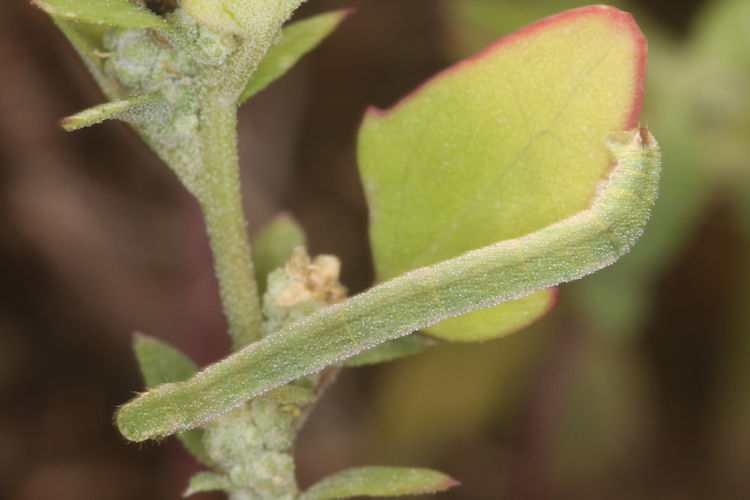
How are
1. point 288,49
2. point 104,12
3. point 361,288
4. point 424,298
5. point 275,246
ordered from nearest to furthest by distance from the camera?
1. point 104,12
2. point 424,298
3. point 288,49
4. point 275,246
5. point 361,288

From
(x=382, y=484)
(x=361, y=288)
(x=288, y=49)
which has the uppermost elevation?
(x=288, y=49)

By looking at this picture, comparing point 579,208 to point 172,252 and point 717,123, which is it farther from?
point 172,252

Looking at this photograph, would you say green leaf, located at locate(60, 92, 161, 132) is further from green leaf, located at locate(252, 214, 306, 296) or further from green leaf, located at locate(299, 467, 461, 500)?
green leaf, located at locate(299, 467, 461, 500)

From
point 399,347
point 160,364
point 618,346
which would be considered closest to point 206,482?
point 160,364

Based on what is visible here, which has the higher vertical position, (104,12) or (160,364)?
(104,12)

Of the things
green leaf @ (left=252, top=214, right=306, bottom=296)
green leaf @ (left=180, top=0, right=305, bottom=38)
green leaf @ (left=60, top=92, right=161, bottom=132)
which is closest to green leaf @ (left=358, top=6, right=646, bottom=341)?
green leaf @ (left=252, top=214, right=306, bottom=296)

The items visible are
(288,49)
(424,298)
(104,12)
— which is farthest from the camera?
(288,49)

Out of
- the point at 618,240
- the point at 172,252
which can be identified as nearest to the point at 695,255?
the point at 172,252

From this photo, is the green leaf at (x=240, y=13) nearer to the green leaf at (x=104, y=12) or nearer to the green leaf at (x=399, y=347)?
the green leaf at (x=104, y=12)

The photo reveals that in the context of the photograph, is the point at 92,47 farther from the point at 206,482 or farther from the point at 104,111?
the point at 206,482
